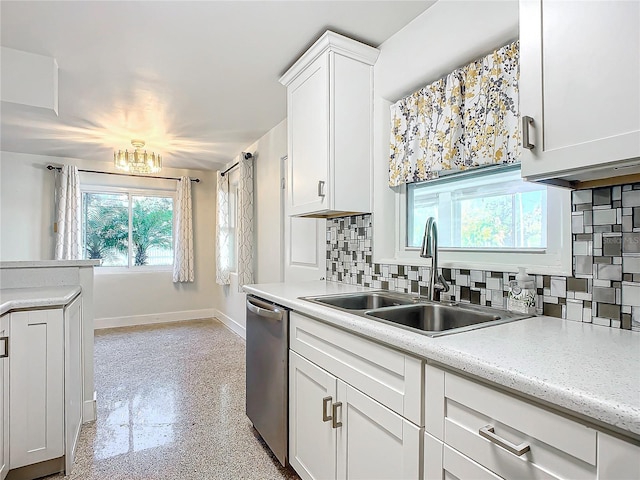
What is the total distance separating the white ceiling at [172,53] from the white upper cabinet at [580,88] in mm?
1002

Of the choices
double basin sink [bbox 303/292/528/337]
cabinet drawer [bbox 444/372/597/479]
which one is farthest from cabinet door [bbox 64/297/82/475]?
cabinet drawer [bbox 444/372/597/479]

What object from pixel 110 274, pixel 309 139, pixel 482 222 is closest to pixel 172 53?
pixel 309 139

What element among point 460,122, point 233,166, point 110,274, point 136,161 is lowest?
point 110,274

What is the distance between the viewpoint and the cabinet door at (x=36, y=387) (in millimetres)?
1648

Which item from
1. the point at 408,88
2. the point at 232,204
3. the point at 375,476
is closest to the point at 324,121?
the point at 408,88

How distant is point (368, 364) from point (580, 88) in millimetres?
1027

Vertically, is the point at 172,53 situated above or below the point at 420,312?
above

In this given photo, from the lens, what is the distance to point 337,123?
2086mm

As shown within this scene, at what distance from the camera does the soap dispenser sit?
4.43 feet

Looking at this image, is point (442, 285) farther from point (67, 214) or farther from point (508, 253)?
point (67, 214)

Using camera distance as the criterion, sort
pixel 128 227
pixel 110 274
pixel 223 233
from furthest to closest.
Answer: pixel 128 227
pixel 110 274
pixel 223 233

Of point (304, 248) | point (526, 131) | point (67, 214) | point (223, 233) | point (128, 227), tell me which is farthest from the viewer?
point (128, 227)

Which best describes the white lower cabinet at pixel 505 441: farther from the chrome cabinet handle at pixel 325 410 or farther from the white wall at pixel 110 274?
the white wall at pixel 110 274

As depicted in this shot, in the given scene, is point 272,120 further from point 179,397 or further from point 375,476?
point 375,476
